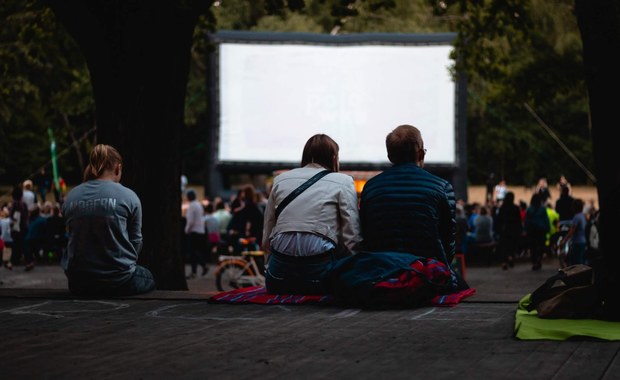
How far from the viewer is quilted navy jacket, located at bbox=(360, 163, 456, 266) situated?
9586mm

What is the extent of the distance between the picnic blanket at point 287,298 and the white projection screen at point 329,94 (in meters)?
26.0

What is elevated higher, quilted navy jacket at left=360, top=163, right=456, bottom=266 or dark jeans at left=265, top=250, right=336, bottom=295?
quilted navy jacket at left=360, top=163, right=456, bottom=266

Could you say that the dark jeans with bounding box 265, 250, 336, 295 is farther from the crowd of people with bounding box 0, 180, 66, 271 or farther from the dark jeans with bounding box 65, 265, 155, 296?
the crowd of people with bounding box 0, 180, 66, 271

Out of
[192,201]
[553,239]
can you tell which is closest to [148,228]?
[192,201]

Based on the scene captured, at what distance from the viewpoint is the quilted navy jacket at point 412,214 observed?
9.59m

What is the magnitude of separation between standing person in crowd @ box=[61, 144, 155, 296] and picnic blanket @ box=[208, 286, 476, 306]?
848 millimetres

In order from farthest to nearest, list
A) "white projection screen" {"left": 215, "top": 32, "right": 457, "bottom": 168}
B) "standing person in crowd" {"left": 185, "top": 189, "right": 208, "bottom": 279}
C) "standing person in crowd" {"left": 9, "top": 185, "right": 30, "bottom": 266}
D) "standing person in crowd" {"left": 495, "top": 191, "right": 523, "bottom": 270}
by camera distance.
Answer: "white projection screen" {"left": 215, "top": 32, "right": 457, "bottom": 168} < "standing person in crowd" {"left": 495, "top": 191, "right": 523, "bottom": 270} < "standing person in crowd" {"left": 9, "top": 185, "right": 30, "bottom": 266} < "standing person in crowd" {"left": 185, "top": 189, "right": 208, "bottom": 279}

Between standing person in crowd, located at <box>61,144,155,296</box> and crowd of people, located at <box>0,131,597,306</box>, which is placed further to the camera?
standing person in crowd, located at <box>61,144,155,296</box>

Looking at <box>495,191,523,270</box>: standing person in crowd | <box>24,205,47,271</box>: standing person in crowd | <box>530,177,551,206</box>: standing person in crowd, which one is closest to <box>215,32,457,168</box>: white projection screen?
<box>530,177,551,206</box>: standing person in crowd

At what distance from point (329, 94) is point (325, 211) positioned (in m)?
26.8

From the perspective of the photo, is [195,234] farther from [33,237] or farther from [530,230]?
[530,230]

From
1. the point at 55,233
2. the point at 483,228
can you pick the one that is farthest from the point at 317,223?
the point at 483,228

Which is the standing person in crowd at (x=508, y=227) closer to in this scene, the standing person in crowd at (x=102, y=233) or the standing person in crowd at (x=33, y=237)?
the standing person in crowd at (x=33, y=237)

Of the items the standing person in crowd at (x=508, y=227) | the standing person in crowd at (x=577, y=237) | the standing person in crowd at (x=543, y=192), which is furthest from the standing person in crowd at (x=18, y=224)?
the standing person in crowd at (x=543, y=192)
